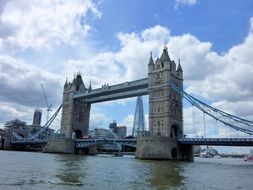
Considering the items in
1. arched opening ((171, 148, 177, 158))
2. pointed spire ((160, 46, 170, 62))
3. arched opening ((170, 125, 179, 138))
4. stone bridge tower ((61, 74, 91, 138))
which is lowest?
arched opening ((171, 148, 177, 158))

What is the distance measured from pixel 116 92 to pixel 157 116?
2392cm

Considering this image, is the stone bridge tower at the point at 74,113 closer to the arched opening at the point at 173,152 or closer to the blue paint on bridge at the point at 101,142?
the blue paint on bridge at the point at 101,142

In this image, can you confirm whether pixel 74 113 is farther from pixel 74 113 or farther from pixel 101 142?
pixel 101 142

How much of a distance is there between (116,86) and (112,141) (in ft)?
64.4

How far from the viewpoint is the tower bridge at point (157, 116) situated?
82375 millimetres

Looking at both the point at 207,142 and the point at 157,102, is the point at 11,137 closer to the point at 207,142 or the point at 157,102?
the point at 157,102

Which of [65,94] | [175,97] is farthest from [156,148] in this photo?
[65,94]

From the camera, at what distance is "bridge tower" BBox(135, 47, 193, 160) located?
83312 millimetres

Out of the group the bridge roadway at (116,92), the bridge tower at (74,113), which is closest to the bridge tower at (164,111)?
the bridge roadway at (116,92)

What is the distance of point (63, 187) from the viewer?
23078 mm

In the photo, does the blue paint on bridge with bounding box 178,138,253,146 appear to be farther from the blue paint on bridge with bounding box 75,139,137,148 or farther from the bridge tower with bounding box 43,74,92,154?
the bridge tower with bounding box 43,74,92,154

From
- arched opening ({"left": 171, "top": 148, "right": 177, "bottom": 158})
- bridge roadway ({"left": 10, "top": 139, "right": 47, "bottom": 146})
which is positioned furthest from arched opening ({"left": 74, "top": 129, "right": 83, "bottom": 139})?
arched opening ({"left": 171, "top": 148, "right": 177, "bottom": 158})

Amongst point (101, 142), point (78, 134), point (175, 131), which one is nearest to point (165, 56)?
point (175, 131)

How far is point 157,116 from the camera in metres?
93.5
